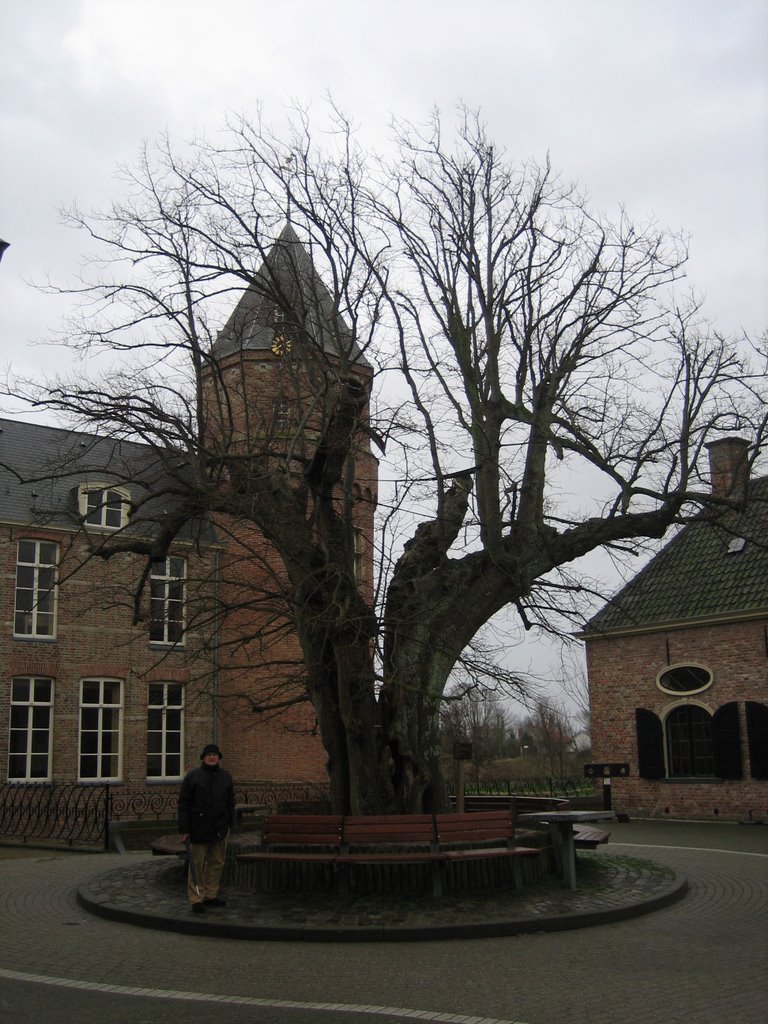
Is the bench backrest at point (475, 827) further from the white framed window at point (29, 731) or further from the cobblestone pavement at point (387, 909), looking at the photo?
the white framed window at point (29, 731)

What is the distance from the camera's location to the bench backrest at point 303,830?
10516mm

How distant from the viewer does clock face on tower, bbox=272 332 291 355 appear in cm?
1354

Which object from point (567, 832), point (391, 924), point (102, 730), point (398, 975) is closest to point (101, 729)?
point (102, 730)

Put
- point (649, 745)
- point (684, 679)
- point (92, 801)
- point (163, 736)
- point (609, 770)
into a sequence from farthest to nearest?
point (163, 736)
point (92, 801)
point (649, 745)
point (684, 679)
point (609, 770)

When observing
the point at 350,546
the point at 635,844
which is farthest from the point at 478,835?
the point at 635,844

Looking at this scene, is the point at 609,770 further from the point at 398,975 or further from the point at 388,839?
the point at 398,975

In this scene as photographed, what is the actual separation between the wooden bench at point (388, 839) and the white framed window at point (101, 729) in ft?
56.9

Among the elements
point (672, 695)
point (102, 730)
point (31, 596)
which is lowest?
point (102, 730)

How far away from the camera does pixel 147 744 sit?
A: 91.0ft

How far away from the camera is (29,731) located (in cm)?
2561

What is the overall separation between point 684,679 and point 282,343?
46.5ft

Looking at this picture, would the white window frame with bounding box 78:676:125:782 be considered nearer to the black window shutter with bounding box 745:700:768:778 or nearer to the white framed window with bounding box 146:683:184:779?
the white framed window with bounding box 146:683:184:779

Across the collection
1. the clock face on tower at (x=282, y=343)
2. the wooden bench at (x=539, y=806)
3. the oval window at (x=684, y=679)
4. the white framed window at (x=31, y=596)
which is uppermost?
the clock face on tower at (x=282, y=343)

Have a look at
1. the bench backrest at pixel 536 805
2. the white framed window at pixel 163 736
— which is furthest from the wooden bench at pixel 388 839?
the white framed window at pixel 163 736
